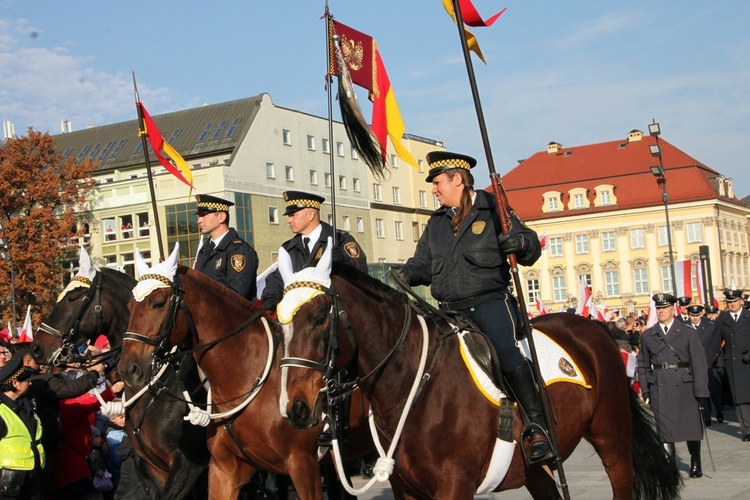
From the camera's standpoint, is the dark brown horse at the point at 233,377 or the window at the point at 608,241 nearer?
the dark brown horse at the point at 233,377

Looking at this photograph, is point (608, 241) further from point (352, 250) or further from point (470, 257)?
point (470, 257)

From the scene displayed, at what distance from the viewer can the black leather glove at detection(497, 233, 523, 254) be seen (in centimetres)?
636

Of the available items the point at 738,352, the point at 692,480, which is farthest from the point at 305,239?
the point at 738,352

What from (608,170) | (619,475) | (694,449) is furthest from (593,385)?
(608,170)

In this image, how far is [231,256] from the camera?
9523 mm

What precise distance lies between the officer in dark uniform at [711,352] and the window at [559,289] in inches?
3226

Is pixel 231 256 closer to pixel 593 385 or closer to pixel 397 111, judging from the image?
pixel 397 111

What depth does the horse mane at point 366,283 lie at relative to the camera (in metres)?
6.43

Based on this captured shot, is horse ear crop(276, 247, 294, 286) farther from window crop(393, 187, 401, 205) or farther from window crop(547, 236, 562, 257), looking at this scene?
window crop(547, 236, 562, 257)

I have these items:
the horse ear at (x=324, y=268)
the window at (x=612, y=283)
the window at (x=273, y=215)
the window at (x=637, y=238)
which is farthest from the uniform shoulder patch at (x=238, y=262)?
the window at (x=612, y=283)

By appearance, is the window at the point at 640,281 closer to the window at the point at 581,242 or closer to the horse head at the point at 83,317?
the window at the point at 581,242

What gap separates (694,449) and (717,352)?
788 cm

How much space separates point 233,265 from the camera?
9.48m

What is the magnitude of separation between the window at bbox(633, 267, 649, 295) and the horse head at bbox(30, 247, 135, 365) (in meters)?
93.4
